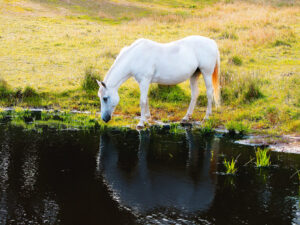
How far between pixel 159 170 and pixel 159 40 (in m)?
13.3

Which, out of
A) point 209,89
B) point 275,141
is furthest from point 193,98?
point 275,141

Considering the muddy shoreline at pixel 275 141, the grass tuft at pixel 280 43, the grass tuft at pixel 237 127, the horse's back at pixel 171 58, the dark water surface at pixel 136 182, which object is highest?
the grass tuft at pixel 280 43

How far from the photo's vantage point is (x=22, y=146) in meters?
8.88

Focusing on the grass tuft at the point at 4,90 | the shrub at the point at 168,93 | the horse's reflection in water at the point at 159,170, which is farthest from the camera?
the grass tuft at the point at 4,90

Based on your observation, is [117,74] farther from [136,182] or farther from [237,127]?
[136,182]

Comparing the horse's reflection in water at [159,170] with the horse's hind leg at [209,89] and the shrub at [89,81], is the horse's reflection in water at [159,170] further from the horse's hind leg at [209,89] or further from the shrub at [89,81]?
the shrub at [89,81]

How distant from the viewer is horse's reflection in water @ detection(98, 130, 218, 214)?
6.29 meters

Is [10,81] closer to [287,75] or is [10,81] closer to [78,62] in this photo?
[78,62]

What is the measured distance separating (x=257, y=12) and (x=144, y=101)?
56.4 feet

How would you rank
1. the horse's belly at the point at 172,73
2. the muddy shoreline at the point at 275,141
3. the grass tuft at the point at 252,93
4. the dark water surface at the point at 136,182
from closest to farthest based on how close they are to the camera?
the dark water surface at the point at 136,182 < the muddy shoreline at the point at 275,141 < the horse's belly at the point at 172,73 < the grass tuft at the point at 252,93

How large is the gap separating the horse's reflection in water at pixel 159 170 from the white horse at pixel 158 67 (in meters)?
1.10

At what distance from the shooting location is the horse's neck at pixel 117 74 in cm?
1056

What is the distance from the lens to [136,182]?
705cm

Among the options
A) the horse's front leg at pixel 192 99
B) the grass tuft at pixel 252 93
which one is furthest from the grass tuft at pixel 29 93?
the grass tuft at pixel 252 93
